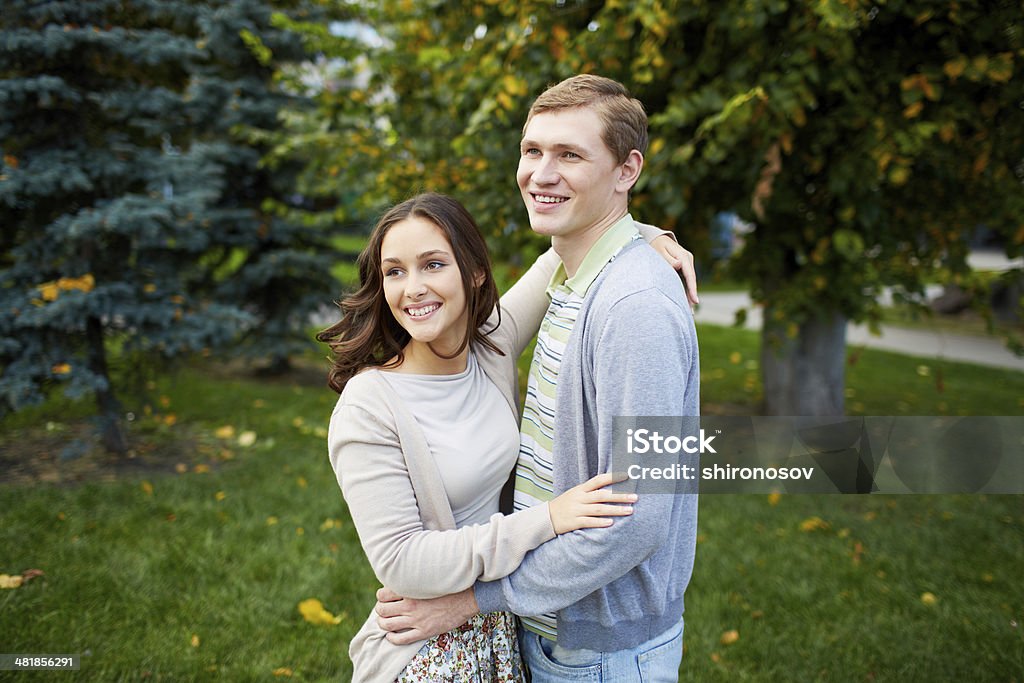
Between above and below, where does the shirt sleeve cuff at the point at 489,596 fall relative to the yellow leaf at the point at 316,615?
above

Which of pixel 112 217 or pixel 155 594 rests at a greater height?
pixel 112 217

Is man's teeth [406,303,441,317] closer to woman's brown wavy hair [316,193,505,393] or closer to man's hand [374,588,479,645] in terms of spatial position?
woman's brown wavy hair [316,193,505,393]

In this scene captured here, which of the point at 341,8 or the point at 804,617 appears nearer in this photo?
the point at 804,617

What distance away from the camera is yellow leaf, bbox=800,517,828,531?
179 inches

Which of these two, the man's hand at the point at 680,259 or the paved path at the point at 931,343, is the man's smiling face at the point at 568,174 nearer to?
the man's hand at the point at 680,259

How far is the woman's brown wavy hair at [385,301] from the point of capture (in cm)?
181

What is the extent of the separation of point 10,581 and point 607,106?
3421 millimetres

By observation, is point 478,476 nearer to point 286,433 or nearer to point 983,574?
point 983,574

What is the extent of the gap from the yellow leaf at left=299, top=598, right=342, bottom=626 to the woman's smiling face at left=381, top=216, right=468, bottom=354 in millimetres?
2069

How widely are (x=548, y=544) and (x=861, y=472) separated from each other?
1032mm

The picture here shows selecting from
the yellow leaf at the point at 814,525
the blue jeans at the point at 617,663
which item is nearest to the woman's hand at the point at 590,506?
the blue jeans at the point at 617,663

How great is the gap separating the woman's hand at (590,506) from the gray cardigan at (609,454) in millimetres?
18

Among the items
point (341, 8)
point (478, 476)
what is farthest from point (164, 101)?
point (478, 476)

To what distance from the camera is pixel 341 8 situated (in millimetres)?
6812
